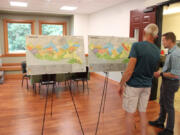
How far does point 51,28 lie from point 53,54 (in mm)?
5494

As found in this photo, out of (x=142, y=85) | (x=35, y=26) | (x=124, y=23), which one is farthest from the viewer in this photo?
(x=35, y=26)

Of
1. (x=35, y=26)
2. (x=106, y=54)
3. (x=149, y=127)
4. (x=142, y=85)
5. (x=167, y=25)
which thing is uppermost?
(x=35, y=26)

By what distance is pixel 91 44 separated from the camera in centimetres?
258

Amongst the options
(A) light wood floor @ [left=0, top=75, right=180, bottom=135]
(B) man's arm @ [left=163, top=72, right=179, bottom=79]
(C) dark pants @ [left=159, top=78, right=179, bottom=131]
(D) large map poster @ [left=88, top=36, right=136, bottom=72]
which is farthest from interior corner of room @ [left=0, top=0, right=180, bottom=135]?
(B) man's arm @ [left=163, top=72, right=179, bottom=79]

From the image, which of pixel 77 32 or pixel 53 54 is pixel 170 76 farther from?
pixel 77 32

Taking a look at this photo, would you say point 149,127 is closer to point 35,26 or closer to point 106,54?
point 106,54

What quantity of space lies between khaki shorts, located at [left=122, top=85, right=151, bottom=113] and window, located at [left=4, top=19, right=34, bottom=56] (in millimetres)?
6338

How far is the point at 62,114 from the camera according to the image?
314cm

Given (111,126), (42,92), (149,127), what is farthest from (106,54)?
(42,92)

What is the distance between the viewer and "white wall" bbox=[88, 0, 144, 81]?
4.80 meters

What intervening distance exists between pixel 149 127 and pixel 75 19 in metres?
5.74

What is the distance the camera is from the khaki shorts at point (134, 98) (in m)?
1.89

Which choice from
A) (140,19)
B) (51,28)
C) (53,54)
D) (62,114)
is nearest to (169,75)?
(53,54)

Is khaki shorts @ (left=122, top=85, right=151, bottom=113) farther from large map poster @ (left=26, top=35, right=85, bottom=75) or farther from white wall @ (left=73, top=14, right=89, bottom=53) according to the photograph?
white wall @ (left=73, top=14, right=89, bottom=53)
